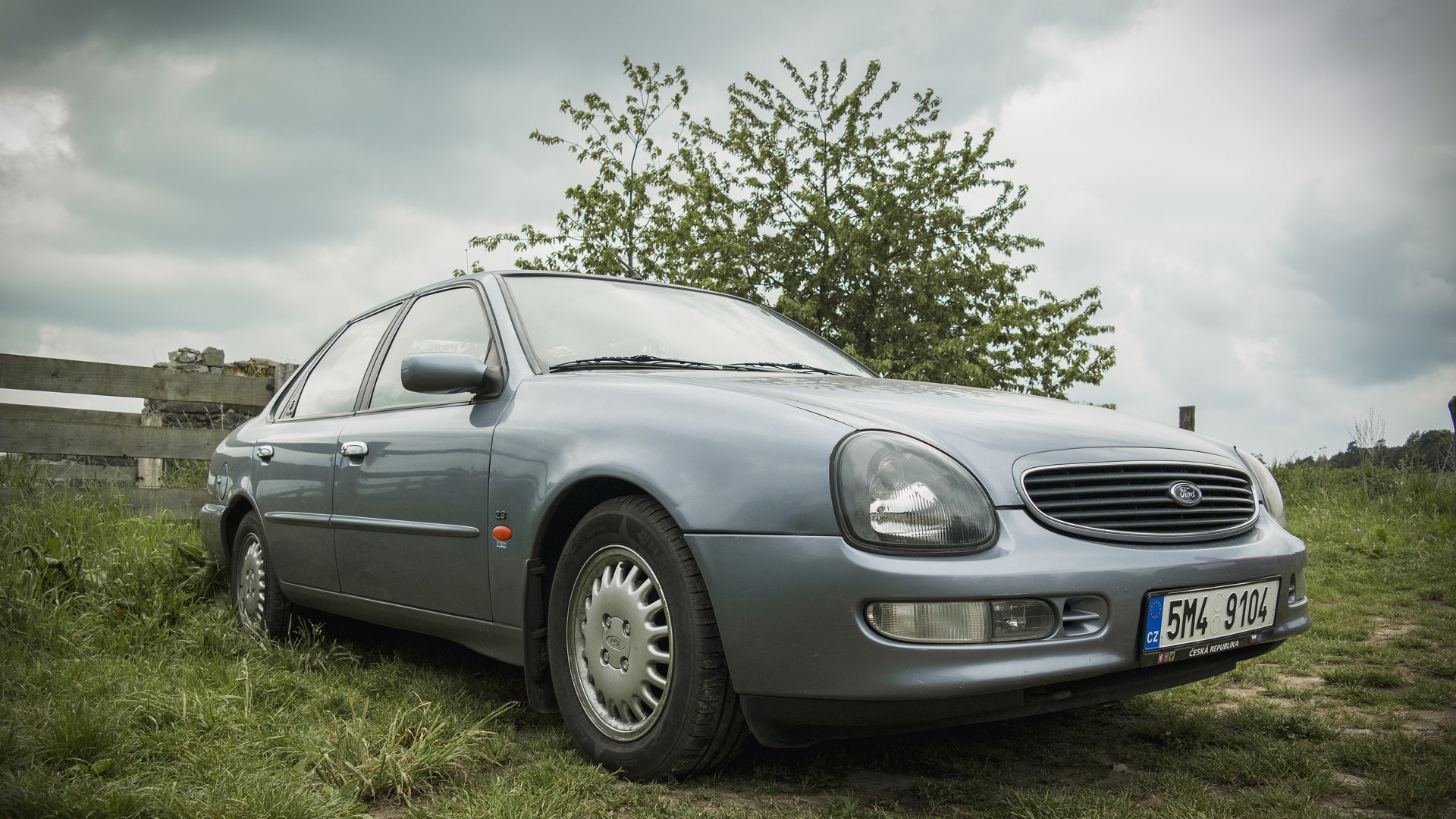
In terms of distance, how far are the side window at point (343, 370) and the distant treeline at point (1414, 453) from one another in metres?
9.57

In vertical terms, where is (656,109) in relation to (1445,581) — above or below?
above

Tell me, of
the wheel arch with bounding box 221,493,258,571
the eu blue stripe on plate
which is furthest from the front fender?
the wheel arch with bounding box 221,493,258,571

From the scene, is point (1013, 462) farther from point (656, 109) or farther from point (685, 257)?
point (656, 109)

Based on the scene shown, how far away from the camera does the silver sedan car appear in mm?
2119

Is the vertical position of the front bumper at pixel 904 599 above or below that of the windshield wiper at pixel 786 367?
below

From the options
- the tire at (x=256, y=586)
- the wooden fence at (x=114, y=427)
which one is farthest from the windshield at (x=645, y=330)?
the wooden fence at (x=114, y=427)

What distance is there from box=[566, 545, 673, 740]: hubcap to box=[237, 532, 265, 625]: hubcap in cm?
236

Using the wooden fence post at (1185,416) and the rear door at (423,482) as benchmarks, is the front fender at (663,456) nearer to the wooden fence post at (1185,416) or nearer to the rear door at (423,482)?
the rear door at (423,482)

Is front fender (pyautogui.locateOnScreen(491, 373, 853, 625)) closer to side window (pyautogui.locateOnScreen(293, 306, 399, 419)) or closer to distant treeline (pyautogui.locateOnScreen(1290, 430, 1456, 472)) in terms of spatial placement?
side window (pyautogui.locateOnScreen(293, 306, 399, 419))

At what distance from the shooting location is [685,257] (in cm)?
2098

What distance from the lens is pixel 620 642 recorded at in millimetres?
2557

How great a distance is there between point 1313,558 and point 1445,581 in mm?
1077

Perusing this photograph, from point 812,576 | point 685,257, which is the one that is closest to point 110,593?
point 812,576

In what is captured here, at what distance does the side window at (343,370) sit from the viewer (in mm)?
4125
